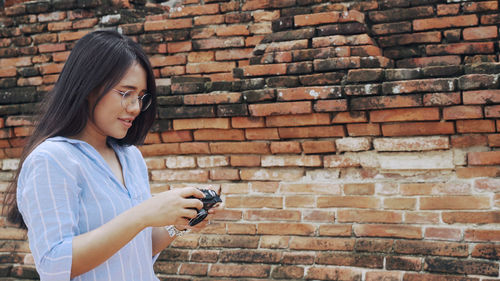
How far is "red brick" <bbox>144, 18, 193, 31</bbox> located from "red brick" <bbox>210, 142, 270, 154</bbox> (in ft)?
3.25

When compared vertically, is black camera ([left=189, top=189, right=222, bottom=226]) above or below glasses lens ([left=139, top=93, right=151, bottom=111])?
below

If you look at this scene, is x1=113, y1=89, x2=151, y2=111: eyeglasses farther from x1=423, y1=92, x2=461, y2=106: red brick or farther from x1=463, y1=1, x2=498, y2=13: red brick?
x1=463, y1=1, x2=498, y2=13: red brick

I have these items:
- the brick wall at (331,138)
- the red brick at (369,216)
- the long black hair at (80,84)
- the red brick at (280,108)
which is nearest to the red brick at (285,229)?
the brick wall at (331,138)

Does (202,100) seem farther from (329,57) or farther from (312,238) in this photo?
(312,238)

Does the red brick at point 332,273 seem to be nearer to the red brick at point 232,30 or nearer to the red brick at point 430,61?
the red brick at point 430,61

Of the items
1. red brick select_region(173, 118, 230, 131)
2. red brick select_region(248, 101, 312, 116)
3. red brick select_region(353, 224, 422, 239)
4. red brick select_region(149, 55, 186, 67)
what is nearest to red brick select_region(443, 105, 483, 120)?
red brick select_region(353, 224, 422, 239)

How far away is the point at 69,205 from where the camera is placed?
1.57 m

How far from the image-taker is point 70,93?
5.73 ft

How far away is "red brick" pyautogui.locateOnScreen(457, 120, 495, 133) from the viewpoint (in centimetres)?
292

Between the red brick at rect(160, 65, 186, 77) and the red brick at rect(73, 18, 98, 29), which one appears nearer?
the red brick at rect(160, 65, 186, 77)

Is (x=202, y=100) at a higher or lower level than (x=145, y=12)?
lower

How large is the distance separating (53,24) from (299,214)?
2497mm

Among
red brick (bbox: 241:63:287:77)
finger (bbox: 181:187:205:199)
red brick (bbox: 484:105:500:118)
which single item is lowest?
finger (bbox: 181:187:205:199)

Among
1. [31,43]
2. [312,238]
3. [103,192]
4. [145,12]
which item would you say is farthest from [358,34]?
[31,43]
